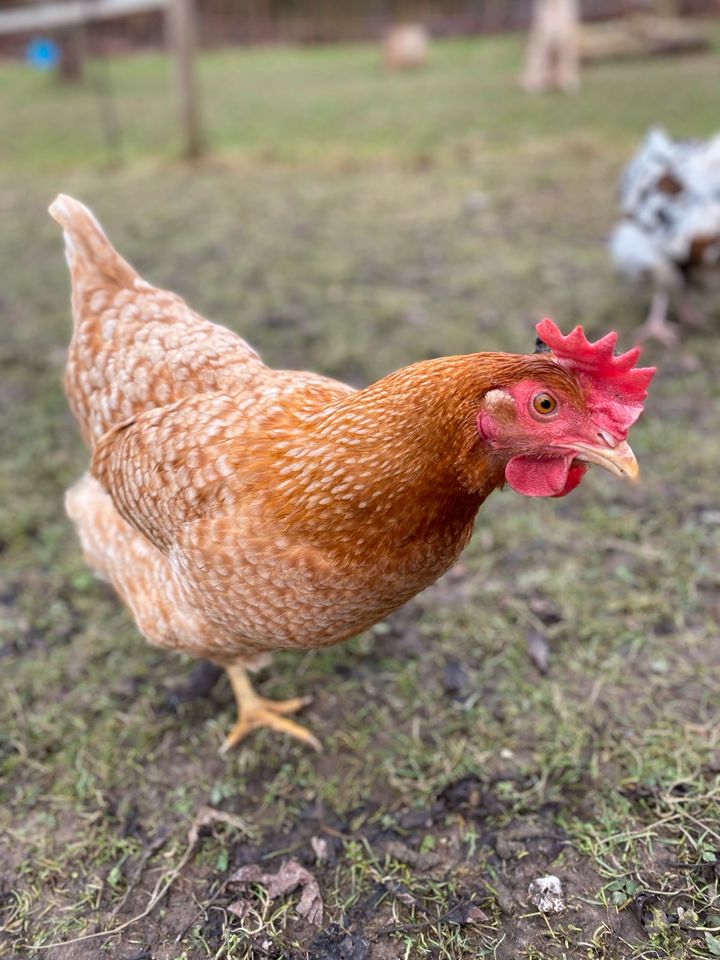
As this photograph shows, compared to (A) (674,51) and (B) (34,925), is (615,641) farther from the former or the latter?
(A) (674,51)

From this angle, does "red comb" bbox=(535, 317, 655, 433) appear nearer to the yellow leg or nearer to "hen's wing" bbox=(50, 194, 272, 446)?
"hen's wing" bbox=(50, 194, 272, 446)

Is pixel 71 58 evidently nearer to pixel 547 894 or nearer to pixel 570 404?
pixel 570 404

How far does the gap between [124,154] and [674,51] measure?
8.94m

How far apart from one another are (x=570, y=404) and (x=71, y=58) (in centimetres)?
1363

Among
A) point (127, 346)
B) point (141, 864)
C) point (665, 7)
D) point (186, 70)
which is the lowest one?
point (141, 864)

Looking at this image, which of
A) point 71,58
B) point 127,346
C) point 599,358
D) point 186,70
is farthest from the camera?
point 71,58

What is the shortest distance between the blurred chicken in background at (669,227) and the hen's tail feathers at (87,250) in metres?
2.99

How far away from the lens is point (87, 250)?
209 centimetres

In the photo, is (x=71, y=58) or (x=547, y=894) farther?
(x=71, y=58)

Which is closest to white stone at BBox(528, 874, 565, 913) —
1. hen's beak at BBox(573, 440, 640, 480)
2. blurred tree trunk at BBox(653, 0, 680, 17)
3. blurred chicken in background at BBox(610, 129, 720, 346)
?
hen's beak at BBox(573, 440, 640, 480)

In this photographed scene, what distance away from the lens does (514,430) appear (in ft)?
4.43

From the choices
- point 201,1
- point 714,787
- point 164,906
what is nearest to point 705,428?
point 714,787

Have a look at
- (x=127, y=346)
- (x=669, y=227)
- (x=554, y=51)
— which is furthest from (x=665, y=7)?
(x=127, y=346)

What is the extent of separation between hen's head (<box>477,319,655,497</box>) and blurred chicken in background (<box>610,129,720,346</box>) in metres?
2.92
